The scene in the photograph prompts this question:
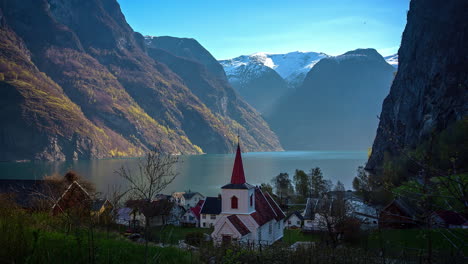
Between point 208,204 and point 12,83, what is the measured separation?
169733 mm

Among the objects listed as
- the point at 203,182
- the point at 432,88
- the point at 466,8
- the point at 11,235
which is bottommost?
the point at 203,182

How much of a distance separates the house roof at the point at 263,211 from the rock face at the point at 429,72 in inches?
1218

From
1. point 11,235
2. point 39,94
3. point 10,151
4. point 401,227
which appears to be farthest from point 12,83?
point 11,235

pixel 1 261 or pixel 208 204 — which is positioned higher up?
pixel 1 261

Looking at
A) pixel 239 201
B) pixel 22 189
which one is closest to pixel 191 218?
pixel 239 201

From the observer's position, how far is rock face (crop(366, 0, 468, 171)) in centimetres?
6569

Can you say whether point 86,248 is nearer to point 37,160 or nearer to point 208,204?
point 208,204

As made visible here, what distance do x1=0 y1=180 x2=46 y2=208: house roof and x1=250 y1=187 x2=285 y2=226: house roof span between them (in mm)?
16718

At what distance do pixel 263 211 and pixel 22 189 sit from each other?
19941mm

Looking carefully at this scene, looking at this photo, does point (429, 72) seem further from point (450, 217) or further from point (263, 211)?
point (263, 211)

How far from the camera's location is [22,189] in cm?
3178

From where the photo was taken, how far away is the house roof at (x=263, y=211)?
3200 cm

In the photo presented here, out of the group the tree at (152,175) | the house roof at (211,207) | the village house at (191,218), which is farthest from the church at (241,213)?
the village house at (191,218)

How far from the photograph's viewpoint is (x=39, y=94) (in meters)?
194
